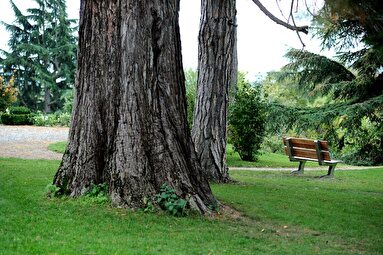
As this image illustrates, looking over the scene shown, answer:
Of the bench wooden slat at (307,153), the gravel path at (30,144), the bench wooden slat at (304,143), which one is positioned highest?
the bench wooden slat at (304,143)

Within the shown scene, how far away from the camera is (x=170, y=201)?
6.53 metres

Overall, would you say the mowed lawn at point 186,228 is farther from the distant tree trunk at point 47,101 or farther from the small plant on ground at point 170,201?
the distant tree trunk at point 47,101

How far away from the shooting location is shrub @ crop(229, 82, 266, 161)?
18328 mm

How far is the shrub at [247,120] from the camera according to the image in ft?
60.1

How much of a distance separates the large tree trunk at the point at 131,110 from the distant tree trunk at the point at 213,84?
3.78 m

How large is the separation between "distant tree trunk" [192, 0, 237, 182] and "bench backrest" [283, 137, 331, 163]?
14.1 ft

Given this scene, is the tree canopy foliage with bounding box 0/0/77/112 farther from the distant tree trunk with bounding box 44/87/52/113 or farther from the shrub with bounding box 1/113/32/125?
the shrub with bounding box 1/113/32/125

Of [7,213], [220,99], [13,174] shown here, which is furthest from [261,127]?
[7,213]

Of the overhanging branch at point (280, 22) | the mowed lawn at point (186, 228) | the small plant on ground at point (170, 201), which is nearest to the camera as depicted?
the mowed lawn at point (186, 228)

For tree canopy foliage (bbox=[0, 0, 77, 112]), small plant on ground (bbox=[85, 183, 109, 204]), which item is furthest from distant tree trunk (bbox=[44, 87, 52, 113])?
small plant on ground (bbox=[85, 183, 109, 204])

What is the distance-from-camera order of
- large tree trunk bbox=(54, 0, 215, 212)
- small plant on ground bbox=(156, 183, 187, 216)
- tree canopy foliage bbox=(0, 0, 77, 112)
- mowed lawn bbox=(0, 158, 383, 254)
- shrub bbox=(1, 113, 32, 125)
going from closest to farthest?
1. mowed lawn bbox=(0, 158, 383, 254)
2. small plant on ground bbox=(156, 183, 187, 216)
3. large tree trunk bbox=(54, 0, 215, 212)
4. shrub bbox=(1, 113, 32, 125)
5. tree canopy foliage bbox=(0, 0, 77, 112)

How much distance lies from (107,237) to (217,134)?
5.85 metres

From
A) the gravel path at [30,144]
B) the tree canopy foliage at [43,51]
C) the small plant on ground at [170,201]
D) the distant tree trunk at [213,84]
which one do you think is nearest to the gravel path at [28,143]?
the gravel path at [30,144]

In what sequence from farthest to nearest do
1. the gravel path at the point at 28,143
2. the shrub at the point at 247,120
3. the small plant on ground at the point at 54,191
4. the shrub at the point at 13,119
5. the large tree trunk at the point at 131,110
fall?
the shrub at the point at 13,119 → the shrub at the point at 247,120 → the gravel path at the point at 28,143 → the small plant on ground at the point at 54,191 → the large tree trunk at the point at 131,110
